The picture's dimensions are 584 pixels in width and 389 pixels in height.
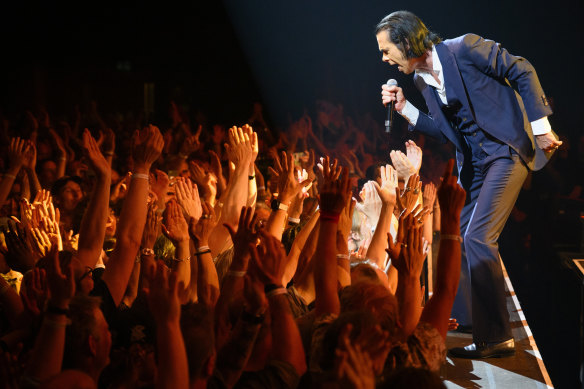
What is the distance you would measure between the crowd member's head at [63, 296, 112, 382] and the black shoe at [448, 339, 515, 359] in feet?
6.05

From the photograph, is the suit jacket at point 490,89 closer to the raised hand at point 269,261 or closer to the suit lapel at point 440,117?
the suit lapel at point 440,117

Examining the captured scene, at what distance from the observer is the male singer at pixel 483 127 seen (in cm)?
314

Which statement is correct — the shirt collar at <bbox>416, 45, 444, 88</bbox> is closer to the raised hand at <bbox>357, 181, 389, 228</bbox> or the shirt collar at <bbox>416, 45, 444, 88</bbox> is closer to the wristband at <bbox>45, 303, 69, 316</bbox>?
the raised hand at <bbox>357, 181, 389, 228</bbox>

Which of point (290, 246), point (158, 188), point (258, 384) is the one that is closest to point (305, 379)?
point (258, 384)

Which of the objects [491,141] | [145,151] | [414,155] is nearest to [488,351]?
[491,141]

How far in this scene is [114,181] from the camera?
533 cm

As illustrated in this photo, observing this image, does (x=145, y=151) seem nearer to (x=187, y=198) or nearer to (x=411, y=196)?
(x=187, y=198)

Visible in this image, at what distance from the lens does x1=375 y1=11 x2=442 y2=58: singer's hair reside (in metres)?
3.44

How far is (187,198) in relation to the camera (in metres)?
3.04

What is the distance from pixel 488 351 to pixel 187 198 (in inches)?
59.3

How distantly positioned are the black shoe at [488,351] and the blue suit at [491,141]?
3 centimetres

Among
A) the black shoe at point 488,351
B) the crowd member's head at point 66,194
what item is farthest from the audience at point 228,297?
the crowd member's head at point 66,194

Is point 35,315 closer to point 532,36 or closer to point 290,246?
point 290,246

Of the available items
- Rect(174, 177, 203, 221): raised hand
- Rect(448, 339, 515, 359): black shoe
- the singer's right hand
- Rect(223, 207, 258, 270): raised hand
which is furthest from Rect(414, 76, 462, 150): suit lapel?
Rect(223, 207, 258, 270): raised hand
